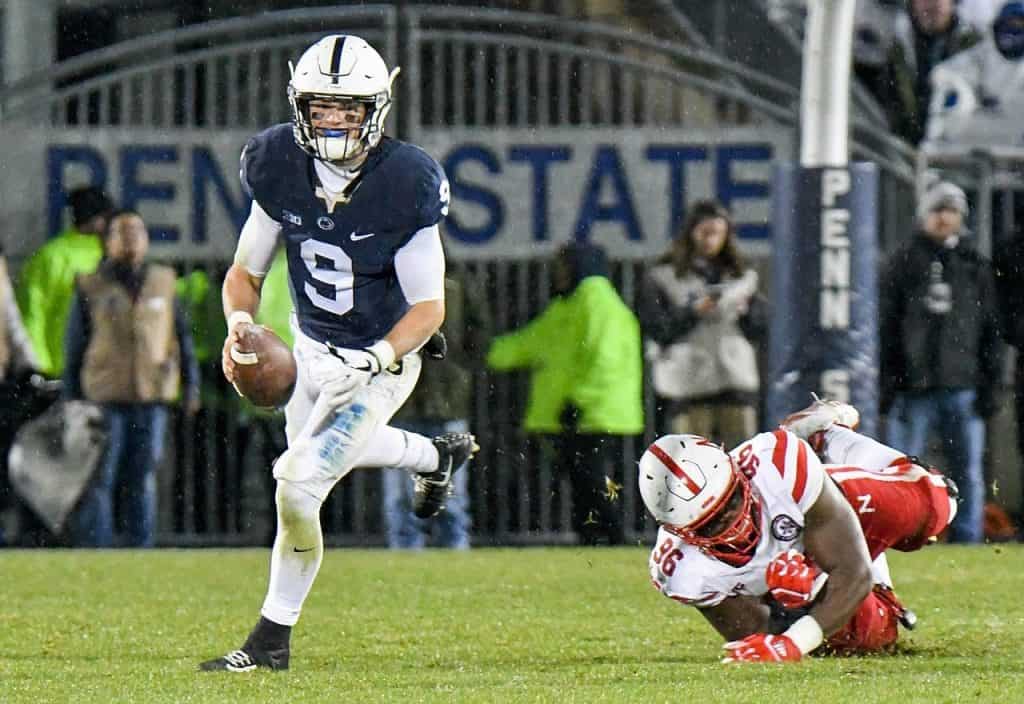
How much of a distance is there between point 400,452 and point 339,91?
4.23ft

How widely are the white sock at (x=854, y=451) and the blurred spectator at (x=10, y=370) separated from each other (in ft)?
15.8

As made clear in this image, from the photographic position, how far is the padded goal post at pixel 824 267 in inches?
381

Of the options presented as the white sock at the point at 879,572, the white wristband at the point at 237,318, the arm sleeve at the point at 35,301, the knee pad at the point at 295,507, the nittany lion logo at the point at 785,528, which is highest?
the white wristband at the point at 237,318

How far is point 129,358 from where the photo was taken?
11133 mm

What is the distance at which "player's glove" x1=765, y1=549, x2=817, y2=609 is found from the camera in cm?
661

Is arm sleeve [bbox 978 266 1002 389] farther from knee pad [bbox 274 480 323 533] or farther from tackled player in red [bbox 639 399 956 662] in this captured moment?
knee pad [bbox 274 480 323 533]

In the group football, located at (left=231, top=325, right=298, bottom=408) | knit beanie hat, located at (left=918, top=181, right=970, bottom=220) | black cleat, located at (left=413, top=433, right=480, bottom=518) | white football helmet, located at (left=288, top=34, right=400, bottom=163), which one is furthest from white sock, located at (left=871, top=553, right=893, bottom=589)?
knit beanie hat, located at (left=918, top=181, right=970, bottom=220)

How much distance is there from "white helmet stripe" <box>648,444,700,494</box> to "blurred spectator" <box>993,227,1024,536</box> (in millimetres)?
5043

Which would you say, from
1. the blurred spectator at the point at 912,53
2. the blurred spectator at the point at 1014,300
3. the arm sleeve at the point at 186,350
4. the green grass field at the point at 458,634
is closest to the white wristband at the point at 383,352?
the green grass field at the point at 458,634

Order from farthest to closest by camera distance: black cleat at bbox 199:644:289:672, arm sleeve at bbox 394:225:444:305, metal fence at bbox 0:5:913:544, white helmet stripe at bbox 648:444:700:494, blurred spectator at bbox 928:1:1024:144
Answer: blurred spectator at bbox 928:1:1024:144 < metal fence at bbox 0:5:913:544 < arm sleeve at bbox 394:225:444:305 < black cleat at bbox 199:644:289:672 < white helmet stripe at bbox 648:444:700:494

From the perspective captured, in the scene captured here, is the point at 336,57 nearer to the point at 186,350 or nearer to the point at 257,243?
the point at 257,243

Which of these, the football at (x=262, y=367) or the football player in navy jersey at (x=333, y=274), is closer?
the football player in navy jersey at (x=333, y=274)

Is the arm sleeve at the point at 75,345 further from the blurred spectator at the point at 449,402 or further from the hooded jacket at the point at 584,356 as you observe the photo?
the hooded jacket at the point at 584,356

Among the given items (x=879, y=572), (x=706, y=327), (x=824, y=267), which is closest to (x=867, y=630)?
(x=879, y=572)
